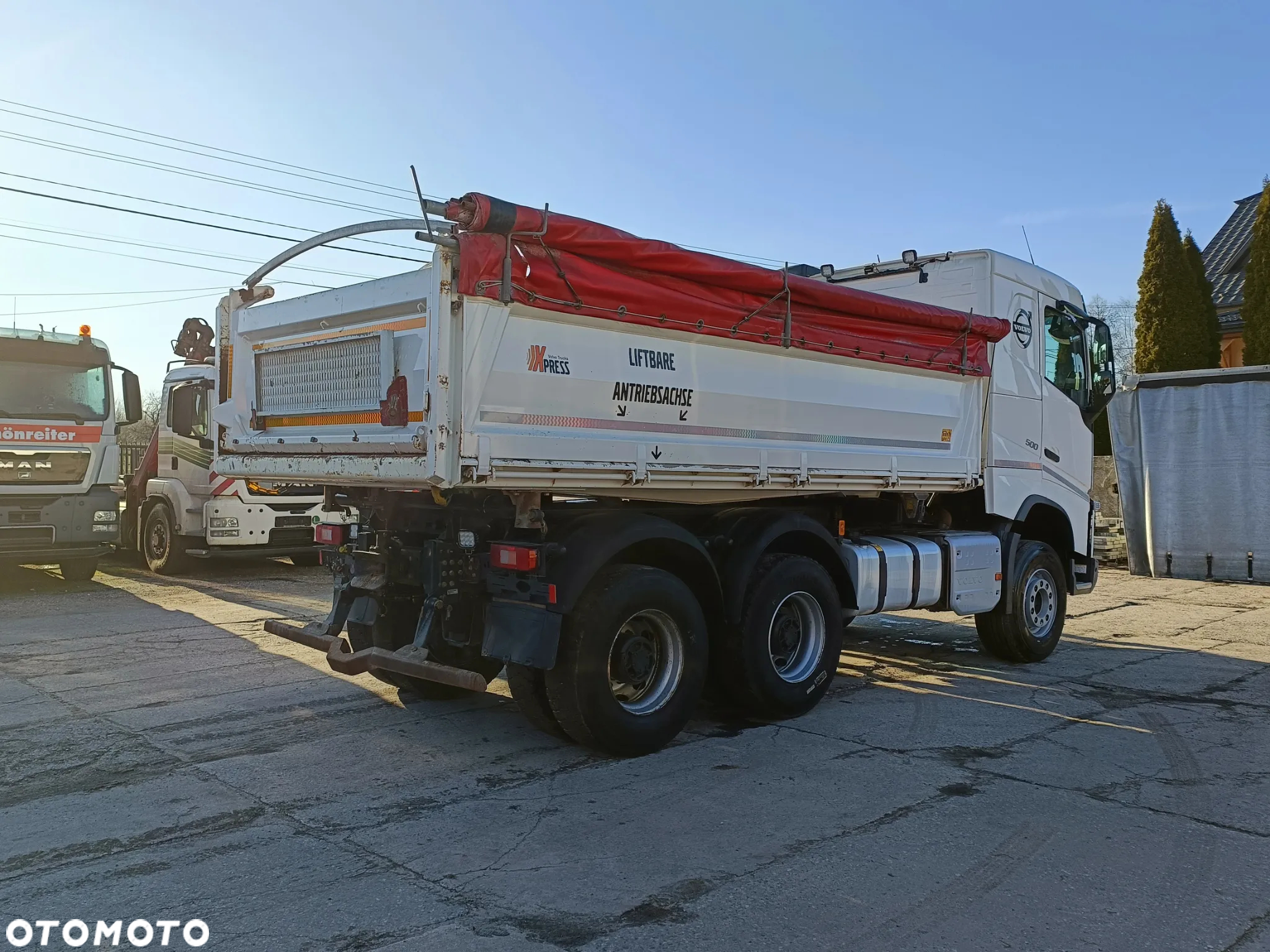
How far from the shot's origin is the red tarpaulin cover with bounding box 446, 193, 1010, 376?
523 cm

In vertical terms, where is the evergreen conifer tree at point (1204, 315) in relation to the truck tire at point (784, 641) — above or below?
above

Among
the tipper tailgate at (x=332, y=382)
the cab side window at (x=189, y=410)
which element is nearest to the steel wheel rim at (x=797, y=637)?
the tipper tailgate at (x=332, y=382)

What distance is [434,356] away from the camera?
516 cm

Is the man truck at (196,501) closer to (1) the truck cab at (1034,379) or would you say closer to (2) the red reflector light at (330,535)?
(2) the red reflector light at (330,535)

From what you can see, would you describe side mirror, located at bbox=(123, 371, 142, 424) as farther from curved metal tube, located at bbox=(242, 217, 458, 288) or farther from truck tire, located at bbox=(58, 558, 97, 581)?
curved metal tube, located at bbox=(242, 217, 458, 288)

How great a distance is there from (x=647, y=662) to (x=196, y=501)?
10069 mm

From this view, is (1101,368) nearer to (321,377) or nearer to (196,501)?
(321,377)

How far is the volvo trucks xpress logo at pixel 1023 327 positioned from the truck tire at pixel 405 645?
547 cm

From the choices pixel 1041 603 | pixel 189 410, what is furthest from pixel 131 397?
pixel 1041 603

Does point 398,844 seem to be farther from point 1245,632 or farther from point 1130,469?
point 1130,469

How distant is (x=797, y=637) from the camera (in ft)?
23.5

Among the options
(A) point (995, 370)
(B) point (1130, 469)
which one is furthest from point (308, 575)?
(B) point (1130, 469)

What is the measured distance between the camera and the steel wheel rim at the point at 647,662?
604cm

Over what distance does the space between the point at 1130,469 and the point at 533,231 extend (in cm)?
1410
